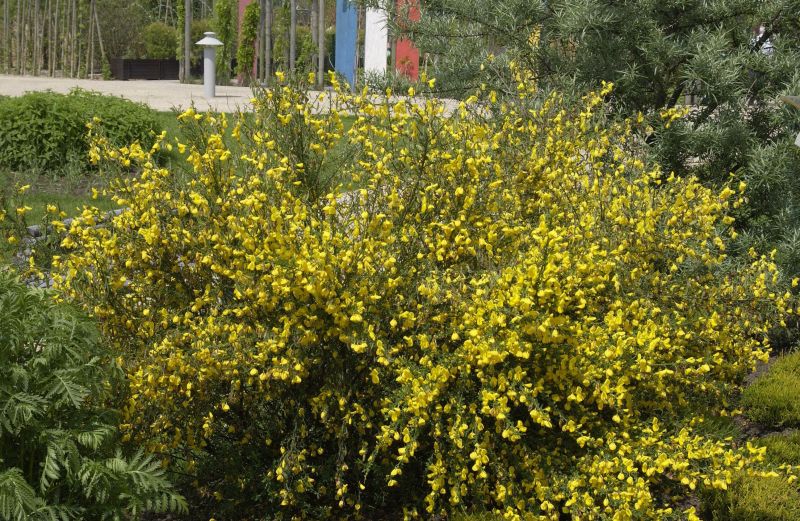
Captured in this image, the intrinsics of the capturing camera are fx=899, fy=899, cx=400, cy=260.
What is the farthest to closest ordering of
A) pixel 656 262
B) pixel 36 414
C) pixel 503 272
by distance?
pixel 656 262, pixel 503 272, pixel 36 414

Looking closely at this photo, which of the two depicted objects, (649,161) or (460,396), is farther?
(649,161)

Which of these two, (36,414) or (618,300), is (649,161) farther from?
(36,414)

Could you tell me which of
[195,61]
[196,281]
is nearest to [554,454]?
[196,281]

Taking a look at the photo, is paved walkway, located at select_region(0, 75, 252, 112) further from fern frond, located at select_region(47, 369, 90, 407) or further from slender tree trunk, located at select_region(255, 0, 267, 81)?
fern frond, located at select_region(47, 369, 90, 407)

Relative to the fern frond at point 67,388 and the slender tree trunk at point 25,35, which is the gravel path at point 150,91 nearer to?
the slender tree trunk at point 25,35

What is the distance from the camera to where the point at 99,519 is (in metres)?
3.07

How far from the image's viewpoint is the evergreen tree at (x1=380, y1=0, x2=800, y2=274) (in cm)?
572

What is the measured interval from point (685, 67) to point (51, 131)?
6.99 meters

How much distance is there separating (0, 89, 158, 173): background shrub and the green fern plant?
7.06m

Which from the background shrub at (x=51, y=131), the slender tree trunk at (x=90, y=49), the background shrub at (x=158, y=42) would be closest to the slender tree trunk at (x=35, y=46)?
the slender tree trunk at (x=90, y=49)

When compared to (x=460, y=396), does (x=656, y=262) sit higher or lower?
higher

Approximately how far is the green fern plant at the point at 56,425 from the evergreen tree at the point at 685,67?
3.51m

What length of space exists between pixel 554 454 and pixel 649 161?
2.82 meters

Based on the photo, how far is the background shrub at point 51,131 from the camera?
388 inches
